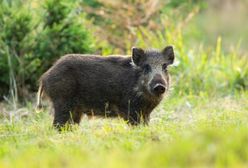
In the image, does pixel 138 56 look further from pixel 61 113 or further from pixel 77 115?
pixel 61 113

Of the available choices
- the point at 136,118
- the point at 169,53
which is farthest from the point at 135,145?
the point at 169,53

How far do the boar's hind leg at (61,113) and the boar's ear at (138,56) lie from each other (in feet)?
3.82

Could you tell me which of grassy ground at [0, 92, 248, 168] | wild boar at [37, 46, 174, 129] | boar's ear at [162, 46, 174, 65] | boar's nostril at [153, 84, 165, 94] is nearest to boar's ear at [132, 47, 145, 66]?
wild boar at [37, 46, 174, 129]

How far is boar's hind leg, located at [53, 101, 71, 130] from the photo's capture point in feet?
34.3

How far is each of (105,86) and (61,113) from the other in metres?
0.75

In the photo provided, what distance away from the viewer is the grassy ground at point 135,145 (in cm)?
575

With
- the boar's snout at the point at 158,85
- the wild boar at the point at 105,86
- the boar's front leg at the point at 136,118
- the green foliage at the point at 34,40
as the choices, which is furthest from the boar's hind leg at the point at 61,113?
the green foliage at the point at 34,40

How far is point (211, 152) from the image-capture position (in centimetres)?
580

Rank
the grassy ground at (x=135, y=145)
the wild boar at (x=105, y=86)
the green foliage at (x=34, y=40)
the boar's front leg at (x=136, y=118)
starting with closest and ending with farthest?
1. the grassy ground at (x=135, y=145)
2. the boar's front leg at (x=136, y=118)
3. the wild boar at (x=105, y=86)
4. the green foliage at (x=34, y=40)

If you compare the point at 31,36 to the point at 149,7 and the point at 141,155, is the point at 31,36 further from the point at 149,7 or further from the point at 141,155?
the point at 141,155

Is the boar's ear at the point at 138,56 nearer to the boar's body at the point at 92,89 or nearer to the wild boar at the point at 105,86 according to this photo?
the wild boar at the point at 105,86

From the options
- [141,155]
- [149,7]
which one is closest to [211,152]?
[141,155]

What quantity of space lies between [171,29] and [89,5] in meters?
3.36

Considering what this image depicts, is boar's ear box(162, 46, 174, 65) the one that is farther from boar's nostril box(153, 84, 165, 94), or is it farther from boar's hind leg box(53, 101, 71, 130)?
boar's hind leg box(53, 101, 71, 130)
